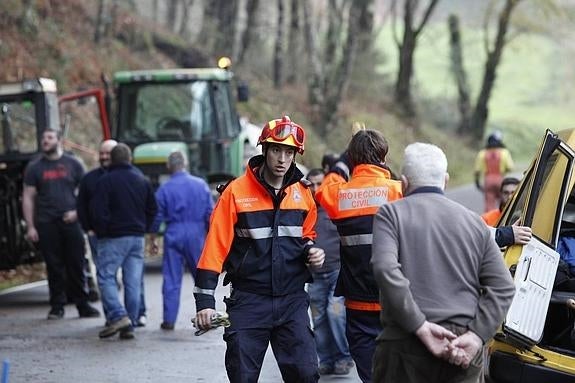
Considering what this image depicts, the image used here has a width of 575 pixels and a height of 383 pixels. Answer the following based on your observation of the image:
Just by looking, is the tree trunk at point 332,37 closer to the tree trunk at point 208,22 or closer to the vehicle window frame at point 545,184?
the tree trunk at point 208,22

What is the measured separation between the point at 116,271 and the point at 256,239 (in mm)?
5511

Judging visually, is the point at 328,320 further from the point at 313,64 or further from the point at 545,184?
the point at 313,64

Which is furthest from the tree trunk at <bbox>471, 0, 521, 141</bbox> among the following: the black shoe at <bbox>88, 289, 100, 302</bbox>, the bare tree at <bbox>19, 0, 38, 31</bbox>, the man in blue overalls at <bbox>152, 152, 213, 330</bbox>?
the man in blue overalls at <bbox>152, 152, 213, 330</bbox>

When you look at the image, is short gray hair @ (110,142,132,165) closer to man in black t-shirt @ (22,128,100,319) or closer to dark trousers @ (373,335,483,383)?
man in black t-shirt @ (22,128,100,319)

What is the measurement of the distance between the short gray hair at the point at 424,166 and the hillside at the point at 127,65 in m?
20.4

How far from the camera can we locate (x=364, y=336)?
7.77m

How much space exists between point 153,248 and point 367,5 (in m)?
20.8

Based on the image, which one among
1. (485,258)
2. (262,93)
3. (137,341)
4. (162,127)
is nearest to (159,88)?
(162,127)

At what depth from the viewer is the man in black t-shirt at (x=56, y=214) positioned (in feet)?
46.5

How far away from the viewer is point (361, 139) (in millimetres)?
8062

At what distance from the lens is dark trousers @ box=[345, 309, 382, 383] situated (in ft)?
25.4

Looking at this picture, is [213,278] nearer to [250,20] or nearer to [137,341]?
[137,341]

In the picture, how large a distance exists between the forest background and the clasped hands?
67.8ft

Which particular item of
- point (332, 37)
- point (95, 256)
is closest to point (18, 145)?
point (95, 256)
